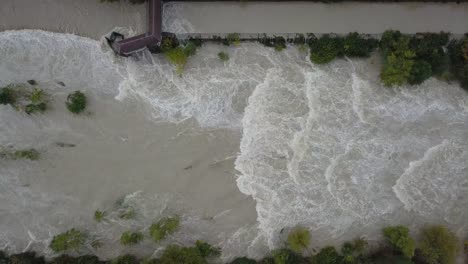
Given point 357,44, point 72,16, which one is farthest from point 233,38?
point 72,16

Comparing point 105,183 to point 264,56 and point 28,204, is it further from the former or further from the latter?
point 264,56

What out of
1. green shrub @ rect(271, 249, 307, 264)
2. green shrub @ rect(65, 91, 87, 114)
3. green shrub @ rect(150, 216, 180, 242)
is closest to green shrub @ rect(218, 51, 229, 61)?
green shrub @ rect(65, 91, 87, 114)

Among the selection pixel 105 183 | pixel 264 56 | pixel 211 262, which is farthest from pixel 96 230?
pixel 264 56

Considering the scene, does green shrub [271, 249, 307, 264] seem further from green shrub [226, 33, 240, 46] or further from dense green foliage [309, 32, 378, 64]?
green shrub [226, 33, 240, 46]

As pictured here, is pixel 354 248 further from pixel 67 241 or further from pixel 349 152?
pixel 67 241

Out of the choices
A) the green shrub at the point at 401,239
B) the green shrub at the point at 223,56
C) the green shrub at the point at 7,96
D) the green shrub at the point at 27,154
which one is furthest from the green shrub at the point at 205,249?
the green shrub at the point at 7,96
